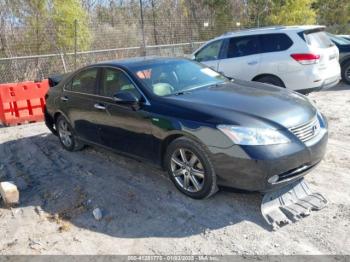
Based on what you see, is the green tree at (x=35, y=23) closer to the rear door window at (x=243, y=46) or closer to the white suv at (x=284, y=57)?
the white suv at (x=284, y=57)

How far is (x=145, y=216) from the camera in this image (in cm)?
423

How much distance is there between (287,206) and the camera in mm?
4043

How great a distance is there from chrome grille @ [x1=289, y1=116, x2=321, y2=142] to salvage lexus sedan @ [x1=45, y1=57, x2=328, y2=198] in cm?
1

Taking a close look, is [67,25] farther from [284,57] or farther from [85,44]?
[284,57]

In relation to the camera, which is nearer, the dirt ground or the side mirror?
the dirt ground

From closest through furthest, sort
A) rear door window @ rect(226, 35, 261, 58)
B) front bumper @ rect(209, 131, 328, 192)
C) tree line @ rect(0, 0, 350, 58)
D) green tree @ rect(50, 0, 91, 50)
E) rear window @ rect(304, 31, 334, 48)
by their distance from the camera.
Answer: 1. front bumper @ rect(209, 131, 328, 192)
2. rear window @ rect(304, 31, 334, 48)
3. rear door window @ rect(226, 35, 261, 58)
4. tree line @ rect(0, 0, 350, 58)
5. green tree @ rect(50, 0, 91, 50)

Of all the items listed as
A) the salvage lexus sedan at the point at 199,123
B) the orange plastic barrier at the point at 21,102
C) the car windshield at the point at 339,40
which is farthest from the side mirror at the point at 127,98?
the car windshield at the point at 339,40

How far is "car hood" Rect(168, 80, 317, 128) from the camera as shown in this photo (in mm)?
4023

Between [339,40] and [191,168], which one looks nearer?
[191,168]

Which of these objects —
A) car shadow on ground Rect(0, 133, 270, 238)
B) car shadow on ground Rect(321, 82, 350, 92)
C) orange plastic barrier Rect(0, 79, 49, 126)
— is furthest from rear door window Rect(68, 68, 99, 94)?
car shadow on ground Rect(321, 82, 350, 92)

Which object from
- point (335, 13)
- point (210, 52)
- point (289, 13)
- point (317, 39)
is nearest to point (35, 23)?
point (210, 52)

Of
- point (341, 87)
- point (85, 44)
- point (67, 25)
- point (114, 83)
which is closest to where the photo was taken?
point (114, 83)

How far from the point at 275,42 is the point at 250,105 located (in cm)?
463

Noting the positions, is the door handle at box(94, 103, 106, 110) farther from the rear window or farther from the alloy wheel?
the rear window
